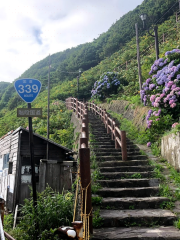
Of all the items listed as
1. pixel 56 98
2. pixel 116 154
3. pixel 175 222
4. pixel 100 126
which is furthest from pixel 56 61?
pixel 175 222

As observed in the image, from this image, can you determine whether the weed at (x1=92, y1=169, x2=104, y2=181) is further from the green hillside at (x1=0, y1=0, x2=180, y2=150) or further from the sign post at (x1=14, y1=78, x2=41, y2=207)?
the green hillside at (x1=0, y1=0, x2=180, y2=150)

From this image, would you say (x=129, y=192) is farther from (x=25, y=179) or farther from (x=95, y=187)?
(x=25, y=179)

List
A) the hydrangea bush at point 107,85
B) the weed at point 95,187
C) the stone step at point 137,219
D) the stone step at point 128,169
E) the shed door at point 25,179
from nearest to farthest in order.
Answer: the stone step at point 137,219, the weed at point 95,187, the stone step at point 128,169, the shed door at point 25,179, the hydrangea bush at point 107,85

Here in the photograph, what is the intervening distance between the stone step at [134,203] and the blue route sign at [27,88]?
2.69 meters

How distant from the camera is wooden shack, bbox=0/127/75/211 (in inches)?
352

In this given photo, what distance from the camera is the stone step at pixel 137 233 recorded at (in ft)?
12.4

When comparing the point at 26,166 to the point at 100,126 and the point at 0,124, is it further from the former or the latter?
the point at 0,124

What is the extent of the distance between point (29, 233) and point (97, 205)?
1.53 metres

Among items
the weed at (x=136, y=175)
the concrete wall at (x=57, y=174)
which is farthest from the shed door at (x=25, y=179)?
the weed at (x=136, y=175)

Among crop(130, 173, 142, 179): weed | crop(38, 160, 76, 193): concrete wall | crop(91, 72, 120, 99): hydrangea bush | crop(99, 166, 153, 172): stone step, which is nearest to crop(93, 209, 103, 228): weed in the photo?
crop(130, 173, 142, 179): weed

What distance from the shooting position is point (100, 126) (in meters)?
12.7

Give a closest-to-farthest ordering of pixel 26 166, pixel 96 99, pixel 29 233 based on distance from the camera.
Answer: pixel 29 233 < pixel 26 166 < pixel 96 99

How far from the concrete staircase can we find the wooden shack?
2.54 metres

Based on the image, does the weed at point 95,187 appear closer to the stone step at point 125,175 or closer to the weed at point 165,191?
the stone step at point 125,175
